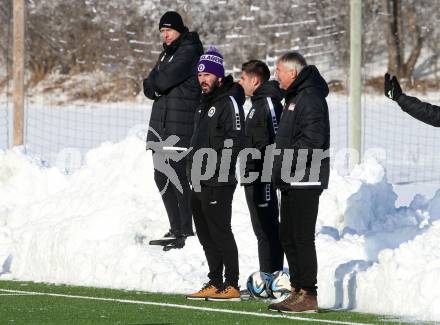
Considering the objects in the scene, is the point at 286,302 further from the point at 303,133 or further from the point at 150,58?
the point at 150,58

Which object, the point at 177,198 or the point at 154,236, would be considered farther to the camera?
the point at 154,236

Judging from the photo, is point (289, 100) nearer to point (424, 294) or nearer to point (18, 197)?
point (424, 294)

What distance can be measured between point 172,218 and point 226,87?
2.19 m

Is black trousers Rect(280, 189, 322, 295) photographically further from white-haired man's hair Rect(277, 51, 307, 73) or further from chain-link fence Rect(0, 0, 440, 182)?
chain-link fence Rect(0, 0, 440, 182)

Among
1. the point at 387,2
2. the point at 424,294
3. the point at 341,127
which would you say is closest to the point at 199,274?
the point at 424,294

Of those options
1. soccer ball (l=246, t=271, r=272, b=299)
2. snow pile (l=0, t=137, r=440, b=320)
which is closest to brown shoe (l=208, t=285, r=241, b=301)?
soccer ball (l=246, t=271, r=272, b=299)

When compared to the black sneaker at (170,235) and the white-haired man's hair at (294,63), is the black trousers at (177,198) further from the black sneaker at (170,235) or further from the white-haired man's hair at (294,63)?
the white-haired man's hair at (294,63)

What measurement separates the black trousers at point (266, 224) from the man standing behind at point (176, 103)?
5.34ft

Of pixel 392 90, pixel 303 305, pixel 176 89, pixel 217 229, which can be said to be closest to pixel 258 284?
pixel 217 229

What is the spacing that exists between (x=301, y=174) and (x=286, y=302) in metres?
0.96

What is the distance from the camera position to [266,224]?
1080 cm

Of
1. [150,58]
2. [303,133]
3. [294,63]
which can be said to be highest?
[150,58]

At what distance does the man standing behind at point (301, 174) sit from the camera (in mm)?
9602

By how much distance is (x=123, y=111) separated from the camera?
74.3 feet
